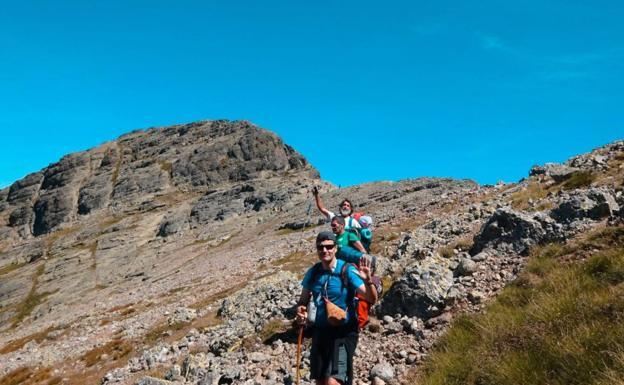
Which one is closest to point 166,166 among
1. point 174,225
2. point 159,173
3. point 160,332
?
point 159,173

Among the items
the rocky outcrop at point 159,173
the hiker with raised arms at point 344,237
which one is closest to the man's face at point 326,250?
the hiker with raised arms at point 344,237

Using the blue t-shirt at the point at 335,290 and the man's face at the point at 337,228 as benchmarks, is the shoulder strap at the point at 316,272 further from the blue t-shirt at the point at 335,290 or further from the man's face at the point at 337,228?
the man's face at the point at 337,228

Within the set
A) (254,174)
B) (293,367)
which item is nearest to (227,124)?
(254,174)

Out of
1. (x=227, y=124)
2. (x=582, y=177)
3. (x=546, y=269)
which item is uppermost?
(x=227, y=124)

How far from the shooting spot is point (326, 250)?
7.20 metres

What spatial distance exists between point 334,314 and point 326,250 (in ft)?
3.23

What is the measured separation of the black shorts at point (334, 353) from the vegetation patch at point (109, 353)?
58.5ft

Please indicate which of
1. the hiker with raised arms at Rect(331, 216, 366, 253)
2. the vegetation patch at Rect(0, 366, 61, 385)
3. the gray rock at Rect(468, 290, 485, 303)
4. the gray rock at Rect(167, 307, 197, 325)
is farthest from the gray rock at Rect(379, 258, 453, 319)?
the vegetation patch at Rect(0, 366, 61, 385)

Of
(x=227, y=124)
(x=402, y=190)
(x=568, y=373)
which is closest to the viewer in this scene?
(x=568, y=373)

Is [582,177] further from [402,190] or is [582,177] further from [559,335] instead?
[402,190]

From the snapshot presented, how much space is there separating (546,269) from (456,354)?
352 centimetres

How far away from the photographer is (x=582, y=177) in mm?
20422

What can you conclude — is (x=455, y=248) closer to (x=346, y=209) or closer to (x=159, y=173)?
(x=346, y=209)

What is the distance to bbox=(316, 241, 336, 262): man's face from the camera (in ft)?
23.6
